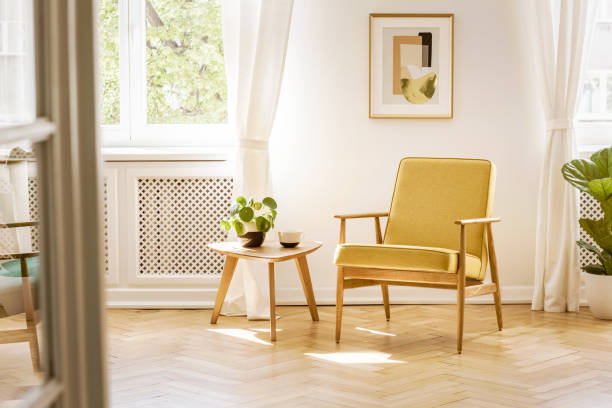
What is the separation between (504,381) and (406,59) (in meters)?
1.97

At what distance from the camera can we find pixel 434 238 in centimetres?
362

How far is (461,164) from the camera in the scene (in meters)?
3.67

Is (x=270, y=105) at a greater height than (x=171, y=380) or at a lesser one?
greater

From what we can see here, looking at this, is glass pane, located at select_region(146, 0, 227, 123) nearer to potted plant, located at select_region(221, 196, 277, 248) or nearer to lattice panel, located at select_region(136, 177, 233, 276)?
lattice panel, located at select_region(136, 177, 233, 276)

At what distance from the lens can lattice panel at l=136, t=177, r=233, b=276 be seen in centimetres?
414

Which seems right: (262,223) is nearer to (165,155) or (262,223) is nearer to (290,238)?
(290,238)

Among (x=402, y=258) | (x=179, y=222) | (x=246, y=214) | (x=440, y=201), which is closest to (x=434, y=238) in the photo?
(x=440, y=201)

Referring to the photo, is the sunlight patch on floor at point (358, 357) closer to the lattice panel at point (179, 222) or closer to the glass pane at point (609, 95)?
the lattice panel at point (179, 222)

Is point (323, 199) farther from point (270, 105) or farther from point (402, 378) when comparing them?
point (402, 378)

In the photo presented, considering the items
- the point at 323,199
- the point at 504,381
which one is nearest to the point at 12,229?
the point at 504,381

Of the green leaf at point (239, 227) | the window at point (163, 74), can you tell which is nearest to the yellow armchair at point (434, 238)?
the green leaf at point (239, 227)

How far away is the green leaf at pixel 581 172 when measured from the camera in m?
3.84

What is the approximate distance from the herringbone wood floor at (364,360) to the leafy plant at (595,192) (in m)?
0.36

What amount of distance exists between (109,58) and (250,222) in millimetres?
1399
